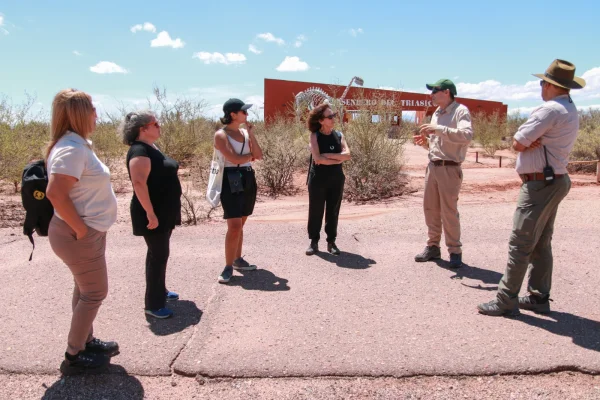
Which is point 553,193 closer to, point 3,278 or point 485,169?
point 3,278

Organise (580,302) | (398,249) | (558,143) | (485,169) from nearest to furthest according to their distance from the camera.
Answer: (558,143), (580,302), (398,249), (485,169)

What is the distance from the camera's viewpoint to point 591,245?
20.4 ft

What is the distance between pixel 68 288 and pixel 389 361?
317cm

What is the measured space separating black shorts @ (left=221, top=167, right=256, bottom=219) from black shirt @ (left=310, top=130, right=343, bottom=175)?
1063 millimetres

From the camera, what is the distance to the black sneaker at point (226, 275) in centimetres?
493

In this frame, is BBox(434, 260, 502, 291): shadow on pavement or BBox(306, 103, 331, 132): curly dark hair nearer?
BBox(434, 260, 502, 291): shadow on pavement

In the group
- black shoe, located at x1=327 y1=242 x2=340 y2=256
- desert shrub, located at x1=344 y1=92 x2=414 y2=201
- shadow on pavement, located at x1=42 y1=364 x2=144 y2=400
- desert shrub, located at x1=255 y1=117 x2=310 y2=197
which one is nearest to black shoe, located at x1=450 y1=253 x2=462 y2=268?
black shoe, located at x1=327 y1=242 x2=340 y2=256

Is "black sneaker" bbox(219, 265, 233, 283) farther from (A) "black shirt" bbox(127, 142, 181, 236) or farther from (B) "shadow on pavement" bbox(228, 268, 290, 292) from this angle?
(A) "black shirt" bbox(127, 142, 181, 236)

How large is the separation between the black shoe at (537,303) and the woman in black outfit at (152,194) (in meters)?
2.91

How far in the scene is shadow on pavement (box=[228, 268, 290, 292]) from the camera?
4842 millimetres

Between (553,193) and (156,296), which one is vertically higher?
(553,193)

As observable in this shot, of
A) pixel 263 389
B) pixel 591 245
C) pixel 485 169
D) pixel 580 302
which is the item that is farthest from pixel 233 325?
pixel 485 169

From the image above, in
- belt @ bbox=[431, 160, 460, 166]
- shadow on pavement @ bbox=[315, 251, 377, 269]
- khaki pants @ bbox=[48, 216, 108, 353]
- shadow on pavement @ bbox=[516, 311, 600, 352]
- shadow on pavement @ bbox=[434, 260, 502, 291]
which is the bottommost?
shadow on pavement @ bbox=[516, 311, 600, 352]

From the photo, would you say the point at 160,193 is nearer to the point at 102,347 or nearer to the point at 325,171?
the point at 102,347
